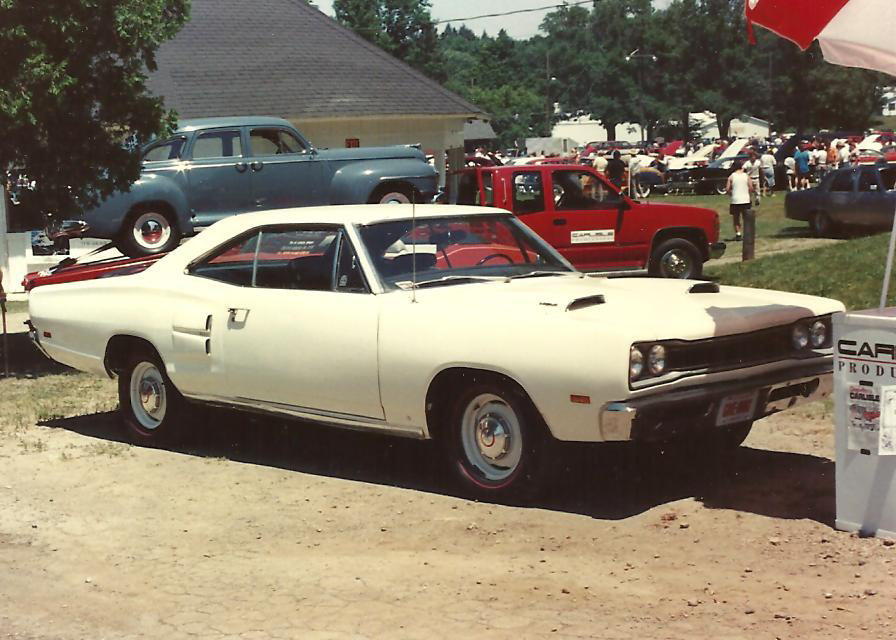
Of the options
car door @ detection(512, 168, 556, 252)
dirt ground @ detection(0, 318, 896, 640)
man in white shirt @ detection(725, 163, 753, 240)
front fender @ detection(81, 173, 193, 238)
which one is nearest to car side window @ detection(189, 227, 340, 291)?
dirt ground @ detection(0, 318, 896, 640)

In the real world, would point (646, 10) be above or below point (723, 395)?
above

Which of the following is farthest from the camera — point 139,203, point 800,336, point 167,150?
point 167,150

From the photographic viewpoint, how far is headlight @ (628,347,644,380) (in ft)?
20.8

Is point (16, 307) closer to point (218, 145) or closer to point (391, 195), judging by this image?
point (218, 145)

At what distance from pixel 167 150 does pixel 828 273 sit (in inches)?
347

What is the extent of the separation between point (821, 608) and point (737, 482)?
2118mm

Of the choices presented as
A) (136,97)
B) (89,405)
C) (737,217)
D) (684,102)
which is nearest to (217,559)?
(89,405)

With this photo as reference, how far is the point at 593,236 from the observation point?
17812 mm

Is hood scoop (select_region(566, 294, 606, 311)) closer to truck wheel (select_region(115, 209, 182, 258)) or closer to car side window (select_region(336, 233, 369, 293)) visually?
car side window (select_region(336, 233, 369, 293))

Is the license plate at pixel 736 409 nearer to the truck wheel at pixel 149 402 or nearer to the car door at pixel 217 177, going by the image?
the truck wheel at pixel 149 402

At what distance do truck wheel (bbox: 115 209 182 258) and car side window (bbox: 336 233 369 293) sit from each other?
33.9 feet

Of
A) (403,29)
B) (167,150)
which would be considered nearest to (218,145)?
(167,150)

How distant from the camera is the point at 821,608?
5.18 meters

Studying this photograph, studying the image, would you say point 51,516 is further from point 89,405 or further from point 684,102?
point 684,102
